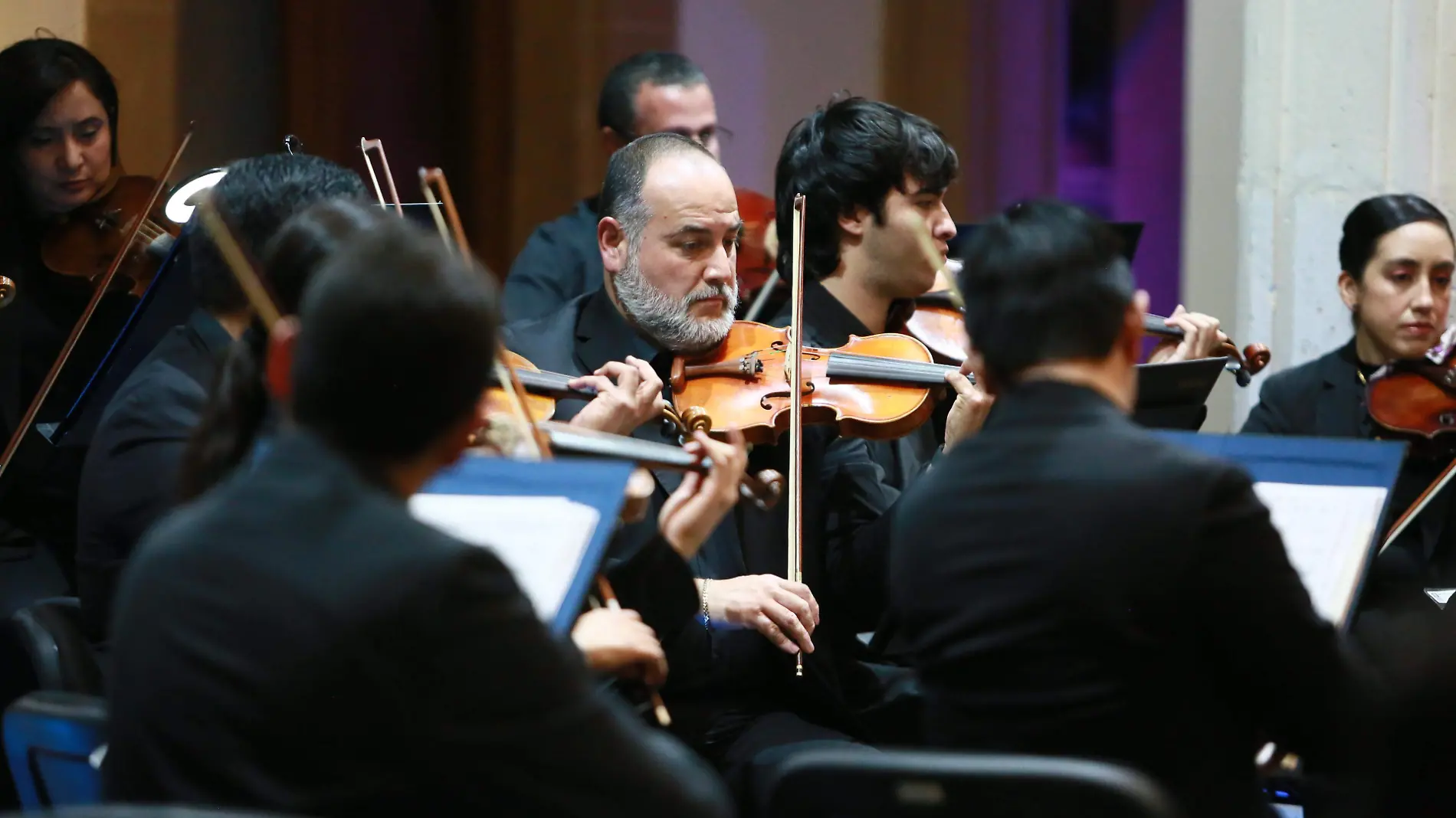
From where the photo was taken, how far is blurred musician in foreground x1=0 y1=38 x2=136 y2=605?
8.63ft

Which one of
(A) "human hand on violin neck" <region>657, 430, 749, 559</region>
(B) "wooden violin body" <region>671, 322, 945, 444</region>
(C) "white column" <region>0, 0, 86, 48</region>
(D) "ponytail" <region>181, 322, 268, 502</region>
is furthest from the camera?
(C) "white column" <region>0, 0, 86, 48</region>

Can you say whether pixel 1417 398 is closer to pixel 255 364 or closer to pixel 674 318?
pixel 674 318

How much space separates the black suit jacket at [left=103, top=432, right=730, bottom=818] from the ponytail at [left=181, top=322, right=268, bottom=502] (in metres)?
0.43

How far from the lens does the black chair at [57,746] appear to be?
153 centimetres

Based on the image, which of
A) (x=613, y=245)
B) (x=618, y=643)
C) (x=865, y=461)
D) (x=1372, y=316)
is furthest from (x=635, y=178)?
(x=1372, y=316)

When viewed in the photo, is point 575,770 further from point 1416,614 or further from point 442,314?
point 1416,614

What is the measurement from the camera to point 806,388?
257 centimetres

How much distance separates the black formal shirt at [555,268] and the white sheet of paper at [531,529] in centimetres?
188

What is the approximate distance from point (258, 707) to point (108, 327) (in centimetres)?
172

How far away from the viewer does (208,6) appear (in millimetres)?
4023

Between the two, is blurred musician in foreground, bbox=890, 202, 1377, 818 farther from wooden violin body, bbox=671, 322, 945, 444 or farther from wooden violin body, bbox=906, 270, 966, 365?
wooden violin body, bbox=906, 270, 966, 365

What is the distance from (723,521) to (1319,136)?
189 centimetres

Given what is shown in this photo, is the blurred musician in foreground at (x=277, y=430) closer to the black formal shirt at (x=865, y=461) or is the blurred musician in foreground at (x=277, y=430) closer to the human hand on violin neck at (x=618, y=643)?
the human hand on violin neck at (x=618, y=643)

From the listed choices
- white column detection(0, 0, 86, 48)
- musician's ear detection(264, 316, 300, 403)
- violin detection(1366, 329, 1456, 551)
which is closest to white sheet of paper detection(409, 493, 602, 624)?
musician's ear detection(264, 316, 300, 403)
